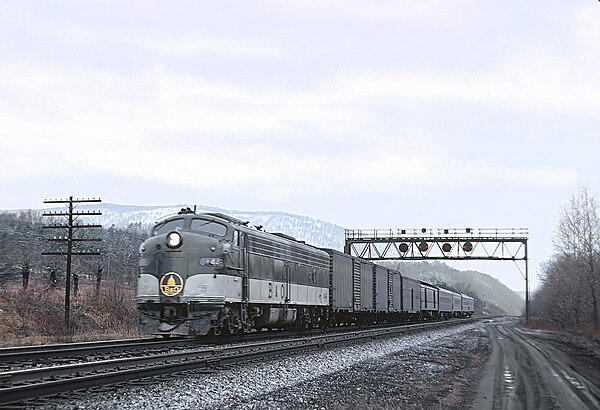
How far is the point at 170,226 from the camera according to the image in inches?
815

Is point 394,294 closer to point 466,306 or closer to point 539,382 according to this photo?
point 539,382

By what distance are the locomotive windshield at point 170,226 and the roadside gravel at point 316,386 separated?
6.17 m

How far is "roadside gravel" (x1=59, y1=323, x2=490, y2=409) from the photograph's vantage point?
31.7 feet

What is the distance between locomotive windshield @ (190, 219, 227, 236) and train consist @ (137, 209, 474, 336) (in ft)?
0.10

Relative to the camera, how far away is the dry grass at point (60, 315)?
2966 cm

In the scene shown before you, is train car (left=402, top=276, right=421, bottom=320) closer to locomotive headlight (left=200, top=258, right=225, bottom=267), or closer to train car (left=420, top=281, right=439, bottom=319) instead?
train car (left=420, top=281, right=439, bottom=319)

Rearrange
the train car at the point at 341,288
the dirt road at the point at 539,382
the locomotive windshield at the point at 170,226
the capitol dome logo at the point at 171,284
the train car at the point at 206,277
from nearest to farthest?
the dirt road at the point at 539,382 → the train car at the point at 206,277 → the capitol dome logo at the point at 171,284 → the locomotive windshield at the point at 170,226 → the train car at the point at 341,288

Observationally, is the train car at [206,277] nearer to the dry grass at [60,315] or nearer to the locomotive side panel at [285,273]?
the locomotive side panel at [285,273]

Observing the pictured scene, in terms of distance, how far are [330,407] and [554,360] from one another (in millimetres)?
15352

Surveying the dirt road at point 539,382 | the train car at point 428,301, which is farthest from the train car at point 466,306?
the dirt road at point 539,382

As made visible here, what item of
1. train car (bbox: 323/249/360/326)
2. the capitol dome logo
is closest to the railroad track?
the capitol dome logo

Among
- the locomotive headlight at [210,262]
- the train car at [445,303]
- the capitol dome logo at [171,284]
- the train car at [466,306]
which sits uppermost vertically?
the locomotive headlight at [210,262]

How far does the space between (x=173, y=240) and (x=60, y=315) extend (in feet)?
56.2

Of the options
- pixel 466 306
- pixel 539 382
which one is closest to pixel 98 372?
pixel 539 382
